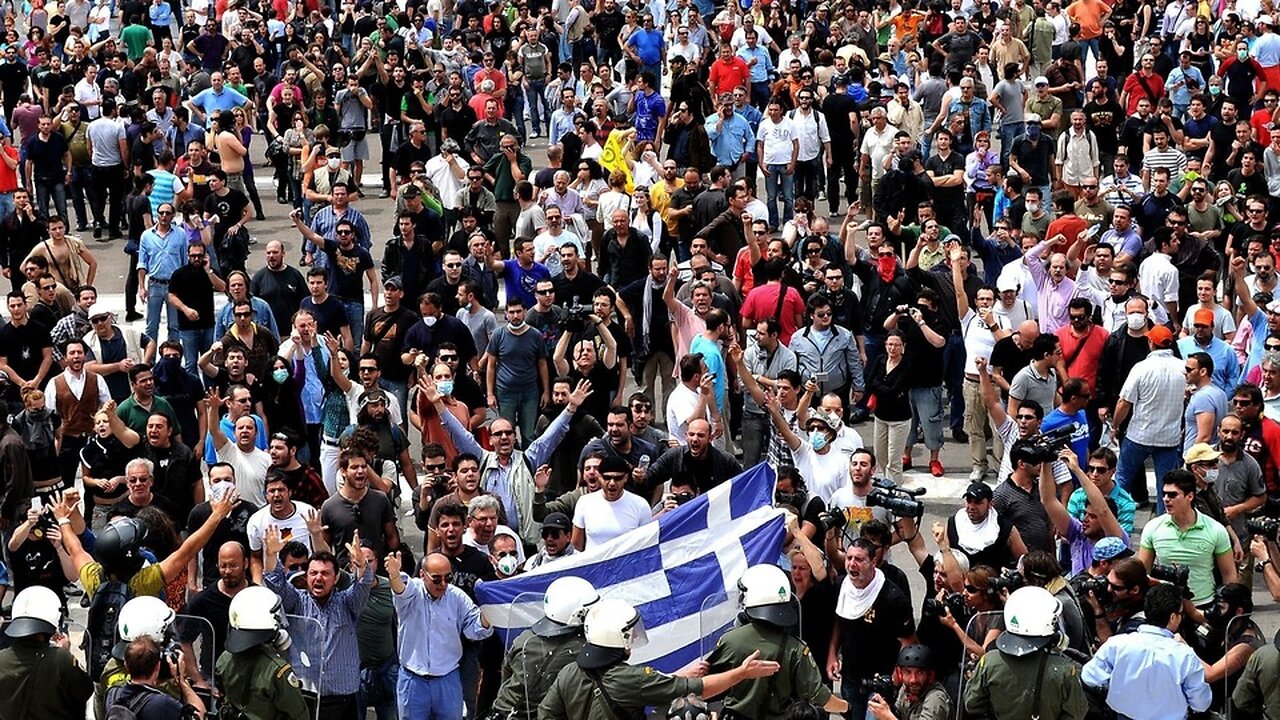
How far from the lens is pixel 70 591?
575 inches

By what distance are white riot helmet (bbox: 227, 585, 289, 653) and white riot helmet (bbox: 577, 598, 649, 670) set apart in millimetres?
1576

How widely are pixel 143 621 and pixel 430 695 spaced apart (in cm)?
186

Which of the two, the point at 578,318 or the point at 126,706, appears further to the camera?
the point at 578,318

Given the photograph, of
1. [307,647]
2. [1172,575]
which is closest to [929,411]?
[1172,575]

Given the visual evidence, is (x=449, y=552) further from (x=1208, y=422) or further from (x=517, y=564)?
(x=1208, y=422)

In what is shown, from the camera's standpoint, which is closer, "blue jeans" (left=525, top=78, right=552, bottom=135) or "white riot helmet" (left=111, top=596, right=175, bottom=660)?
"white riot helmet" (left=111, top=596, right=175, bottom=660)

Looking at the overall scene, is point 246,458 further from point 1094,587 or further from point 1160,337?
point 1160,337

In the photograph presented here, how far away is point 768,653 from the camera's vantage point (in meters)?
10.4

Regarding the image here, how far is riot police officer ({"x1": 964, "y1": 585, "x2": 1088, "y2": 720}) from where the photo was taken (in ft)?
33.3

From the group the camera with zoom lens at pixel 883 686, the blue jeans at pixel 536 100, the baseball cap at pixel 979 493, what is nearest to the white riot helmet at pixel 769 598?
the camera with zoom lens at pixel 883 686

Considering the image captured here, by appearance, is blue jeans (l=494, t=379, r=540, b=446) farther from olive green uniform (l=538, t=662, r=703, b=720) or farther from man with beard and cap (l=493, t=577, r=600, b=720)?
olive green uniform (l=538, t=662, r=703, b=720)

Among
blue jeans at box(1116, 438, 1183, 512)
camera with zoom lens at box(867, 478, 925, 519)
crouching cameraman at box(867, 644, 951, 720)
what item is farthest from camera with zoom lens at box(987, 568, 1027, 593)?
blue jeans at box(1116, 438, 1183, 512)

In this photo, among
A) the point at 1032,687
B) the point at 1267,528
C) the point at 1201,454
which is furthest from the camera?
the point at 1201,454

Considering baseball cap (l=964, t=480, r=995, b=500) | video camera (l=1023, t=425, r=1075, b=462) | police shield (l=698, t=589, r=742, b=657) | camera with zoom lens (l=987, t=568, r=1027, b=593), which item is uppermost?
video camera (l=1023, t=425, r=1075, b=462)
